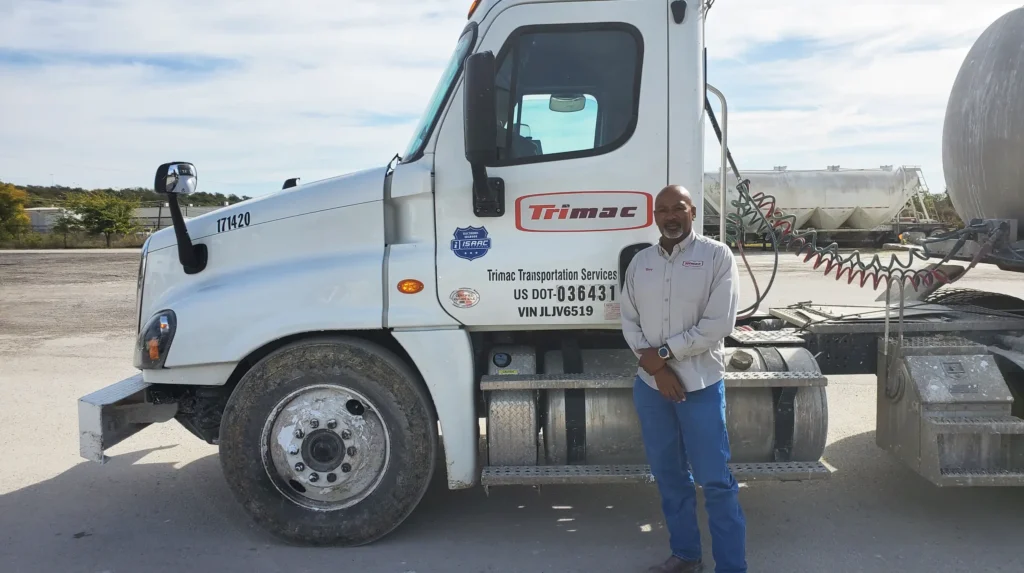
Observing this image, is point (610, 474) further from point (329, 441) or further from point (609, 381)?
point (329, 441)

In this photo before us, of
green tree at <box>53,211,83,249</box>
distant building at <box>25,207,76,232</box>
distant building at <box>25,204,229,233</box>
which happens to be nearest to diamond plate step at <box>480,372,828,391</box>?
distant building at <box>25,204,229,233</box>

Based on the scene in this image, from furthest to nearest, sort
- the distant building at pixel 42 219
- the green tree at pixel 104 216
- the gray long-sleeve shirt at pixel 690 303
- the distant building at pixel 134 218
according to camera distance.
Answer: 1. the distant building at pixel 42 219
2. the distant building at pixel 134 218
3. the green tree at pixel 104 216
4. the gray long-sleeve shirt at pixel 690 303

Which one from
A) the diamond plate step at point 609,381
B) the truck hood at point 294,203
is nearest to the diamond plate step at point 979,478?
the diamond plate step at point 609,381

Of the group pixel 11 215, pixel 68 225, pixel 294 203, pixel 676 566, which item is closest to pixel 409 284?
pixel 294 203

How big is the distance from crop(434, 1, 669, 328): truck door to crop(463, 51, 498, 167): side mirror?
0.41 metres

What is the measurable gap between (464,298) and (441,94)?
1.14 meters

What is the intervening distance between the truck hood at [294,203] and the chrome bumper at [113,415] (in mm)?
890

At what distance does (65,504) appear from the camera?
4922 mm

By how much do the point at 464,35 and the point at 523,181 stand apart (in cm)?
93

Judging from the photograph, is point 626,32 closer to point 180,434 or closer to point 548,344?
point 548,344

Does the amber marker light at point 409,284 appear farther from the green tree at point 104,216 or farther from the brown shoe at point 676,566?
the green tree at point 104,216

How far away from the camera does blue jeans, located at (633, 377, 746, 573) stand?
11.6 feet

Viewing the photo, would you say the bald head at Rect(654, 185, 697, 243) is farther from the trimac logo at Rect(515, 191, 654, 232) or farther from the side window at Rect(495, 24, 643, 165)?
the side window at Rect(495, 24, 643, 165)

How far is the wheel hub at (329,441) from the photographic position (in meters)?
4.14
